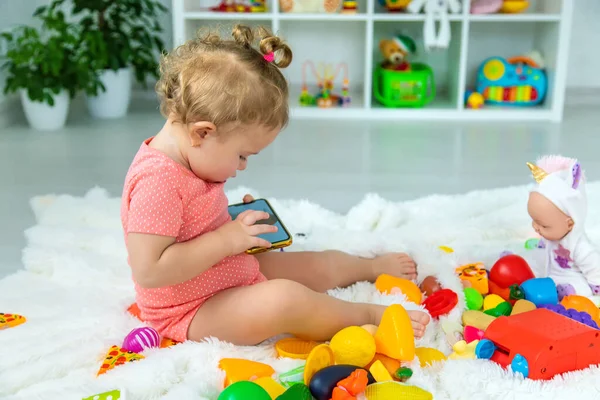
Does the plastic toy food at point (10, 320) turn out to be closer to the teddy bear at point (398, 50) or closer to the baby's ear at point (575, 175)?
the baby's ear at point (575, 175)

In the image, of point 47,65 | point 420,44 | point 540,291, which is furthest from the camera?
point 420,44

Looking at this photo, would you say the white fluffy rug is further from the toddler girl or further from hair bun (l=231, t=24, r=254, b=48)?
hair bun (l=231, t=24, r=254, b=48)

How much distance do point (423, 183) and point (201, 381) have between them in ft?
3.69

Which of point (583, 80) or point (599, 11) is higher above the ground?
point (599, 11)

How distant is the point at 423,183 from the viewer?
1857 mm

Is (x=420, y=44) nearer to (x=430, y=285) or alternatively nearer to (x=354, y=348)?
(x=430, y=285)

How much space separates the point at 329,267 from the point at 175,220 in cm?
35

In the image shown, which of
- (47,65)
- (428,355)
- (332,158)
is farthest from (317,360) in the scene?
(47,65)

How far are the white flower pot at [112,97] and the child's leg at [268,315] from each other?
182cm

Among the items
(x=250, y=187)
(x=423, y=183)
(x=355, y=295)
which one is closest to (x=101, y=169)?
(x=250, y=187)

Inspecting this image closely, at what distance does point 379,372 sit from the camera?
896 millimetres

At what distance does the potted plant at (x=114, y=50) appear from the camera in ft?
8.23

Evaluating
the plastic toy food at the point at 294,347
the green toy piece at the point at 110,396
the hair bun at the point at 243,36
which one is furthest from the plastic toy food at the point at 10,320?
the hair bun at the point at 243,36

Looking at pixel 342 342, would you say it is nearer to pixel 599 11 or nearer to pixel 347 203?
pixel 347 203
